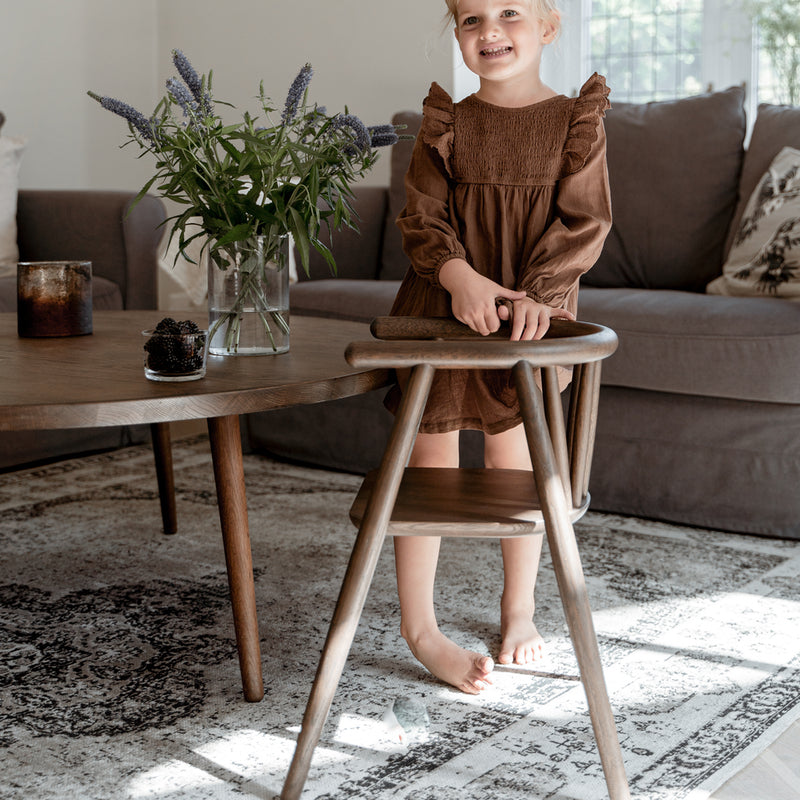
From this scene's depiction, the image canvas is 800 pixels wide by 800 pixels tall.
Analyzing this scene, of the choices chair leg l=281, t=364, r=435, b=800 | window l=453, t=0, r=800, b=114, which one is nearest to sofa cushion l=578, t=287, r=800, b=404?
chair leg l=281, t=364, r=435, b=800

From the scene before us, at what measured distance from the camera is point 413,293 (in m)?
1.65

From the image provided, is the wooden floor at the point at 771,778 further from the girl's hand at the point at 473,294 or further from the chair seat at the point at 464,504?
the girl's hand at the point at 473,294

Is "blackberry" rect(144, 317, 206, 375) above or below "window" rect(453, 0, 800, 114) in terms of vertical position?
below

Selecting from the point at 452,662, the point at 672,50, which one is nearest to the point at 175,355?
the point at 452,662

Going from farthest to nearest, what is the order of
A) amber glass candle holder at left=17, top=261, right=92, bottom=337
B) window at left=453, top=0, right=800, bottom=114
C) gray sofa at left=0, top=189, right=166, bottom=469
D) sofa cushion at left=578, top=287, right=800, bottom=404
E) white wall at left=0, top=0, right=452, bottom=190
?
white wall at left=0, top=0, right=452, bottom=190
window at left=453, top=0, right=800, bottom=114
gray sofa at left=0, top=189, right=166, bottom=469
sofa cushion at left=578, top=287, right=800, bottom=404
amber glass candle holder at left=17, top=261, right=92, bottom=337

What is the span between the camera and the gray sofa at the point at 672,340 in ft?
7.30

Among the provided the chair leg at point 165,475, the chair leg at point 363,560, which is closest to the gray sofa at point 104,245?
the chair leg at point 165,475

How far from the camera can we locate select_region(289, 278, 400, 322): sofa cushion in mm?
2662

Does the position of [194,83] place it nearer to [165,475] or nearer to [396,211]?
[165,475]

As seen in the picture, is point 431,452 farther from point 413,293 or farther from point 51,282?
point 51,282

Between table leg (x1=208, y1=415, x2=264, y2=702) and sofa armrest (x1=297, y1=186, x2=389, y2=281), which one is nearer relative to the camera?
table leg (x1=208, y1=415, x2=264, y2=702)

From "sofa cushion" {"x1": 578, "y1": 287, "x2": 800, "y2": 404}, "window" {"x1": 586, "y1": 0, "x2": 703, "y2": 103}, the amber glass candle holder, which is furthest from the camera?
"window" {"x1": 586, "y1": 0, "x2": 703, "y2": 103}

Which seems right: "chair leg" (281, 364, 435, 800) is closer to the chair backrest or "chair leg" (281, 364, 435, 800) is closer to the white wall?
the chair backrest

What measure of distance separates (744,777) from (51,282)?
1287mm
